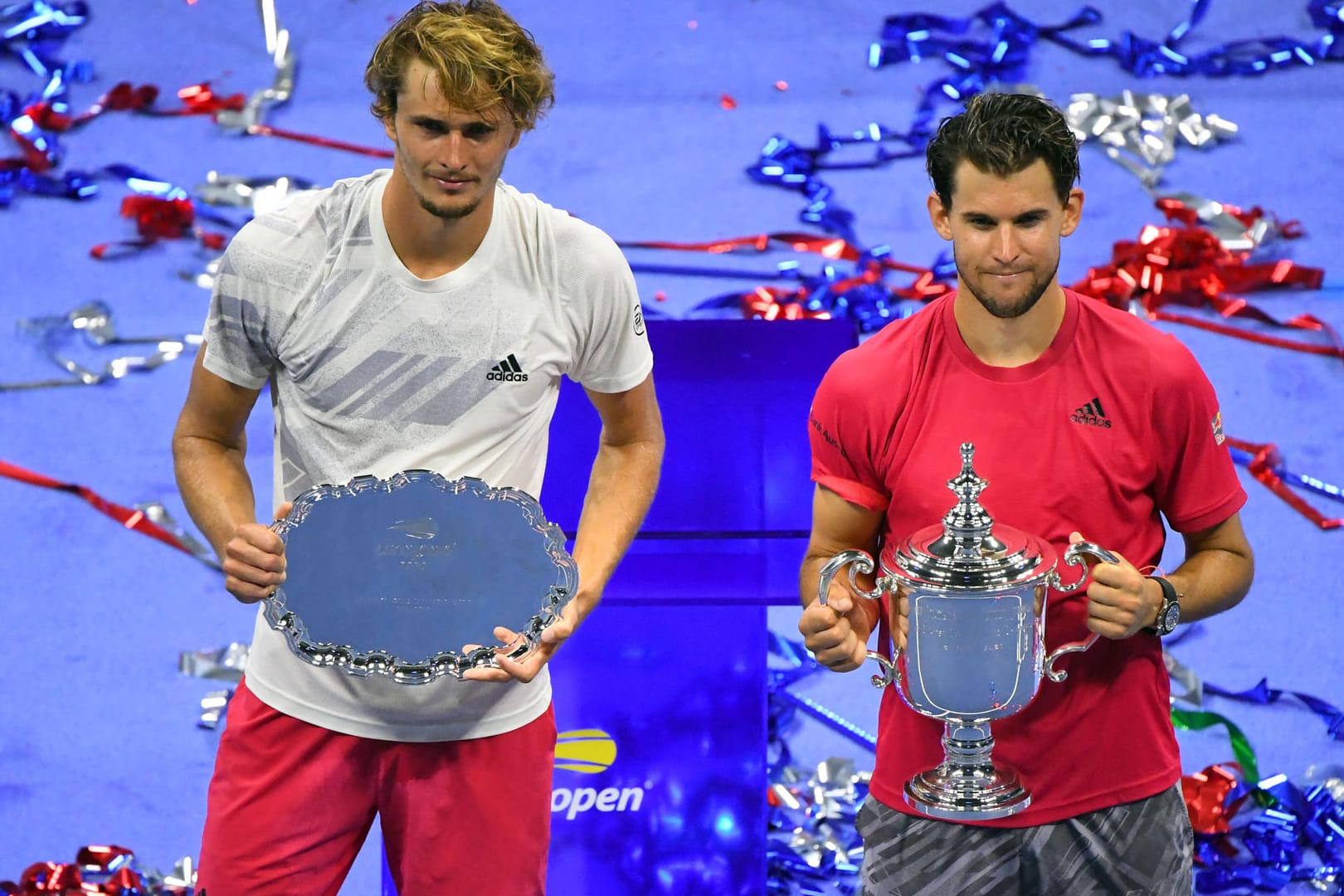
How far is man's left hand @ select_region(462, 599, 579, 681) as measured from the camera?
8.71 ft

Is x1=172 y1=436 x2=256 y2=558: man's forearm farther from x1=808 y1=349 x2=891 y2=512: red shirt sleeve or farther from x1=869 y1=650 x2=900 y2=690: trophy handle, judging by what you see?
x1=869 y1=650 x2=900 y2=690: trophy handle

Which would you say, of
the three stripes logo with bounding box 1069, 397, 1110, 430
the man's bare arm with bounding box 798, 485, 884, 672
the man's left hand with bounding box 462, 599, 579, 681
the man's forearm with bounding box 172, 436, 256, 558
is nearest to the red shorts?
the man's left hand with bounding box 462, 599, 579, 681

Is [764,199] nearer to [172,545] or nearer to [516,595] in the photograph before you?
[172,545]

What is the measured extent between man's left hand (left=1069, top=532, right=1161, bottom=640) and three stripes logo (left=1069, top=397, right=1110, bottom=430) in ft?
0.77

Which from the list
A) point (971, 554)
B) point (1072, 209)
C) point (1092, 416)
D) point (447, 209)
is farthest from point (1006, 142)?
point (447, 209)

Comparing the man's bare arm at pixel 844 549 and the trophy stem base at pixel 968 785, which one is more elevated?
the man's bare arm at pixel 844 549

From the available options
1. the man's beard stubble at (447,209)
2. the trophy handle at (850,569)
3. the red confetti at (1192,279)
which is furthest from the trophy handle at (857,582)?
the red confetti at (1192,279)

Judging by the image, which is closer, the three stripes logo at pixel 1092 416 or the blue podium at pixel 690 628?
the three stripes logo at pixel 1092 416

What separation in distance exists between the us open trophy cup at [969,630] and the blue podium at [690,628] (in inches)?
29.2

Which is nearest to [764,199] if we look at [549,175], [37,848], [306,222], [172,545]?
[549,175]

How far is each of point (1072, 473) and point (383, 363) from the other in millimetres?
1033

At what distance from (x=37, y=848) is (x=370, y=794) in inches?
67.8

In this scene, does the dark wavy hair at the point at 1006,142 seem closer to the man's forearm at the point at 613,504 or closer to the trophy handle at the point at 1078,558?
the trophy handle at the point at 1078,558

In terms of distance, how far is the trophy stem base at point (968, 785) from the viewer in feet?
8.33
